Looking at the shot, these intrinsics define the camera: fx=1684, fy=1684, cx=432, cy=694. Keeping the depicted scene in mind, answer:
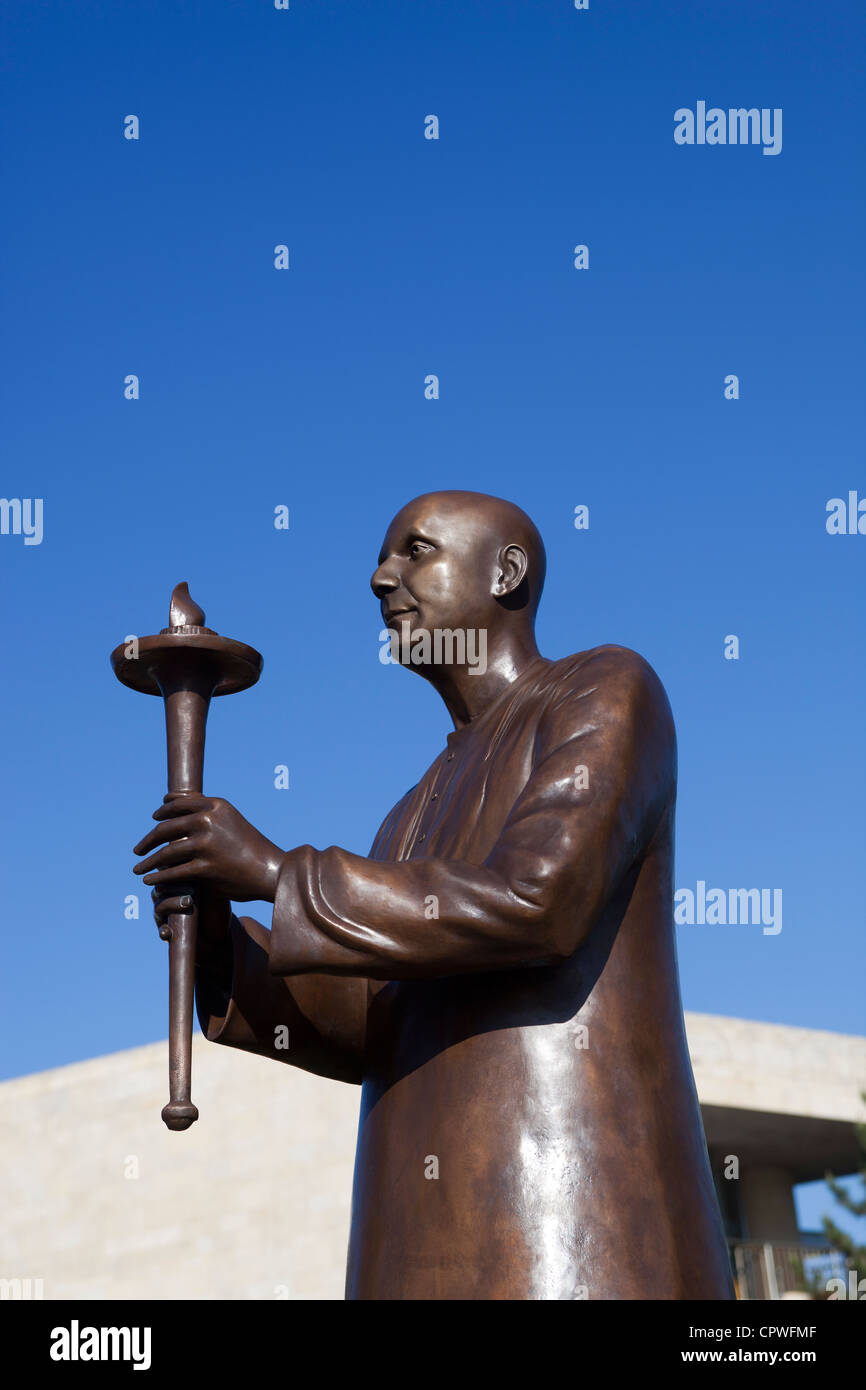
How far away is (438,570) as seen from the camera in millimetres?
4754

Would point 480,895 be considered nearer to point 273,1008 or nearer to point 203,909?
point 203,909

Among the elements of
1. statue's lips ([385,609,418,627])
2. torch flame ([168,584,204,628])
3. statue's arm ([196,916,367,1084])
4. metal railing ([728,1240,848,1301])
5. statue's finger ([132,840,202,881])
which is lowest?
metal railing ([728,1240,848,1301])

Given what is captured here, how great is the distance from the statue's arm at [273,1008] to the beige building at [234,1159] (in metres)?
21.1

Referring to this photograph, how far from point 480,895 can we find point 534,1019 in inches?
17.2

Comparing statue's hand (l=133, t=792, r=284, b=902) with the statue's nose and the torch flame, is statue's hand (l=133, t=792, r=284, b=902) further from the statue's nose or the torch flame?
the statue's nose

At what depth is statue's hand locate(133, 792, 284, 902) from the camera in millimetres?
3947

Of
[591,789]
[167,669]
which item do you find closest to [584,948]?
[591,789]

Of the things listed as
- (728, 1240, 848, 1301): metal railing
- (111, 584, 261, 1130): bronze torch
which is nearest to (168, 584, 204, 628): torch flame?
(111, 584, 261, 1130): bronze torch

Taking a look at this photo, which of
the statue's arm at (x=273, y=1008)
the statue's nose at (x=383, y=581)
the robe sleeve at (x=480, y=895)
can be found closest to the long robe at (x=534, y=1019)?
the robe sleeve at (x=480, y=895)

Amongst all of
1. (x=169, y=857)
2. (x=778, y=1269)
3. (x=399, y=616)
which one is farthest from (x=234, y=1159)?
(x=169, y=857)

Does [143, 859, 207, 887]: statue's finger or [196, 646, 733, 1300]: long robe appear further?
[143, 859, 207, 887]: statue's finger

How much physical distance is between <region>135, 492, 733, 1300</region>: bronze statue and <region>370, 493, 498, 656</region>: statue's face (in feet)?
1.06

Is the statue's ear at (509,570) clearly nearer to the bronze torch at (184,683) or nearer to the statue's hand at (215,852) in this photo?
the bronze torch at (184,683)
